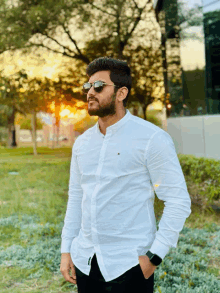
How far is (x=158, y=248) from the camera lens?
73.6 inches

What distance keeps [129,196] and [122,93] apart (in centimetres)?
57

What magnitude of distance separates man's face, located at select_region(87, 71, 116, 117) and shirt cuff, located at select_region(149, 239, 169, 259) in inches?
28.2

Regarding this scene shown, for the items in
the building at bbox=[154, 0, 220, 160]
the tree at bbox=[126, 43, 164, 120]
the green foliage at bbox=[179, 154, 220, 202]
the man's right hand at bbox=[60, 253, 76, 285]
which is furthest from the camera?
the tree at bbox=[126, 43, 164, 120]

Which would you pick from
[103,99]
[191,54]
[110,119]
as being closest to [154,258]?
[110,119]

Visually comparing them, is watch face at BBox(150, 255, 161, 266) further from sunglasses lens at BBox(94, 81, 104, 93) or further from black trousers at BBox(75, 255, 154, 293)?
sunglasses lens at BBox(94, 81, 104, 93)

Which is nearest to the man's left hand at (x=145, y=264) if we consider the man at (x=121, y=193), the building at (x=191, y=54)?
the man at (x=121, y=193)

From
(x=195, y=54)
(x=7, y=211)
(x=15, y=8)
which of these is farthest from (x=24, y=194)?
(x=15, y=8)

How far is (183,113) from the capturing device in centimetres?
1219

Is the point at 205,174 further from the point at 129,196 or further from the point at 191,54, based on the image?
the point at 191,54

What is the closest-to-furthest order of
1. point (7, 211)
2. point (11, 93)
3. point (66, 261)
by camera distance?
point (66, 261) < point (7, 211) < point (11, 93)

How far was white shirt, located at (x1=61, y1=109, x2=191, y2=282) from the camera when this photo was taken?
1901mm

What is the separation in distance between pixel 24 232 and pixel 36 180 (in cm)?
766

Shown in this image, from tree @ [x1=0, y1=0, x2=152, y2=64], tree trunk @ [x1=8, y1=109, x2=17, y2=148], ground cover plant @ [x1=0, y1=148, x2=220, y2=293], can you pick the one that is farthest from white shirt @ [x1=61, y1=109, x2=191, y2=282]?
tree trunk @ [x1=8, y1=109, x2=17, y2=148]

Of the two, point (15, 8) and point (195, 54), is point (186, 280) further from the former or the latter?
point (15, 8)
